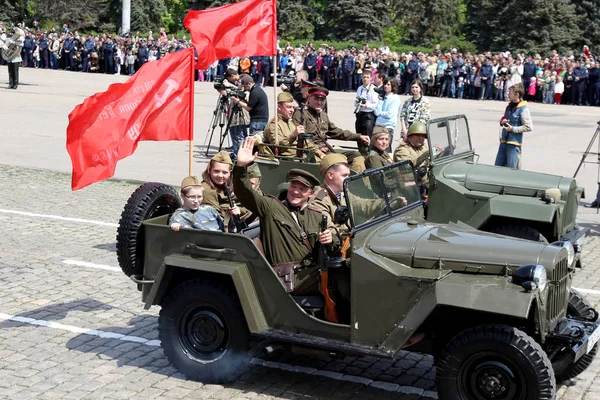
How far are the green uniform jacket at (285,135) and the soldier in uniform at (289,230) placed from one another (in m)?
4.28

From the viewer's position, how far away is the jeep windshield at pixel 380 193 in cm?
657

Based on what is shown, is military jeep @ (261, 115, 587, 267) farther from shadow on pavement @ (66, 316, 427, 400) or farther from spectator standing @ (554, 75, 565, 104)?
spectator standing @ (554, 75, 565, 104)

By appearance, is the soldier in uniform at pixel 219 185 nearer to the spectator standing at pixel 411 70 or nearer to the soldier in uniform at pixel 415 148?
the soldier in uniform at pixel 415 148

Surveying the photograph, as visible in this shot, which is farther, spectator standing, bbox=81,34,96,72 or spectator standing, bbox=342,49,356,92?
spectator standing, bbox=81,34,96,72

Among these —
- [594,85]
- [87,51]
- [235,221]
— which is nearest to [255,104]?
[235,221]

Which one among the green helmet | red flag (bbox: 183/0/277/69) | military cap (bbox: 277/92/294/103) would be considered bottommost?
the green helmet

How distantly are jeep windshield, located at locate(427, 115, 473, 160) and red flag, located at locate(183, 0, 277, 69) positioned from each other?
2.19 meters

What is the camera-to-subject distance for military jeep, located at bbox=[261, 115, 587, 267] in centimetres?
973

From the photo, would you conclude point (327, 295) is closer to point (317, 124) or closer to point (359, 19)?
point (317, 124)

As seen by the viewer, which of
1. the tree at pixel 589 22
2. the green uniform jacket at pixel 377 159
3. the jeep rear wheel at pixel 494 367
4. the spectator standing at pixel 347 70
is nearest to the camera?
the jeep rear wheel at pixel 494 367

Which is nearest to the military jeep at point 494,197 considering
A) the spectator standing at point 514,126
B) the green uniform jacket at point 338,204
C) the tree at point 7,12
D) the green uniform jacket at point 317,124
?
the green uniform jacket at point 317,124

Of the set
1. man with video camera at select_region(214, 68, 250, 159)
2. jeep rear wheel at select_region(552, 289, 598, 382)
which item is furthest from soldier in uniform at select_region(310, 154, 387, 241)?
man with video camera at select_region(214, 68, 250, 159)

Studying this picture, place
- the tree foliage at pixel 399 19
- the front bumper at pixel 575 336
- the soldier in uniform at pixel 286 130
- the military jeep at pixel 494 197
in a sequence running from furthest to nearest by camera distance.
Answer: the tree foliage at pixel 399 19, the soldier in uniform at pixel 286 130, the military jeep at pixel 494 197, the front bumper at pixel 575 336

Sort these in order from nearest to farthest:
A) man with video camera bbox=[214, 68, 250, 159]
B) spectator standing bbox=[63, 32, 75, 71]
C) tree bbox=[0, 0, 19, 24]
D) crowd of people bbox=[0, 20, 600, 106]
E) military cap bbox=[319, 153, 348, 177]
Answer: military cap bbox=[319, 153, 348, 177] < man with video camera bbox=[214, 68, 250, 159] < crowd of people bbox=[0, 20, 600, 106] < spectator standing bbox=[63, 32, 75, 71] < tree bbox=[0, 0, 19, 24]
